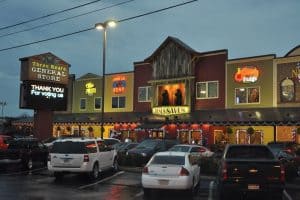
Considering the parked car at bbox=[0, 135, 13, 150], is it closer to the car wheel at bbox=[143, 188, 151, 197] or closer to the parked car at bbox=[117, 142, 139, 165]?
the parked car at bbox=[117, 142, 139, 165]

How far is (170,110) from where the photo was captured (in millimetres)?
50250

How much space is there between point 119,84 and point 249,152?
41.1m

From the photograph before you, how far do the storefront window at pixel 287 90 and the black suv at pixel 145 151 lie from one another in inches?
511

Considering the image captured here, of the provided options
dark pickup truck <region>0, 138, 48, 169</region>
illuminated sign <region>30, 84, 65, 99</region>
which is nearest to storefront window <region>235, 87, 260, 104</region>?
illuminated sign <region>30, 84, 65, 99</region>

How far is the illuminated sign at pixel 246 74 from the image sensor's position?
147 feet

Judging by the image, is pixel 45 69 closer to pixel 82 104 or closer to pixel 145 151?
pixel 145 151

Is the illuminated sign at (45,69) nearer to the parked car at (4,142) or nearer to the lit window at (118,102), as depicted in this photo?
the lit window at (118,102)

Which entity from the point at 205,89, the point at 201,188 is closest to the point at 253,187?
the point at 201,188

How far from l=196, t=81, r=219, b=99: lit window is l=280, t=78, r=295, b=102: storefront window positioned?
6778mm

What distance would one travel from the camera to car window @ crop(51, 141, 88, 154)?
868 inches

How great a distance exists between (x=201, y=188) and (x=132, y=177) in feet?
15.5

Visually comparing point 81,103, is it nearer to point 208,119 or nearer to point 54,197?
point 208,119

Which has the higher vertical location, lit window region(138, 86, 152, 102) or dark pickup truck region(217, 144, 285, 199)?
lit window region(138, 86, 152, 102)

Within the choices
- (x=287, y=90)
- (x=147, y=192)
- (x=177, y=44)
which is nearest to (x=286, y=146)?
(x=287, y=90)
